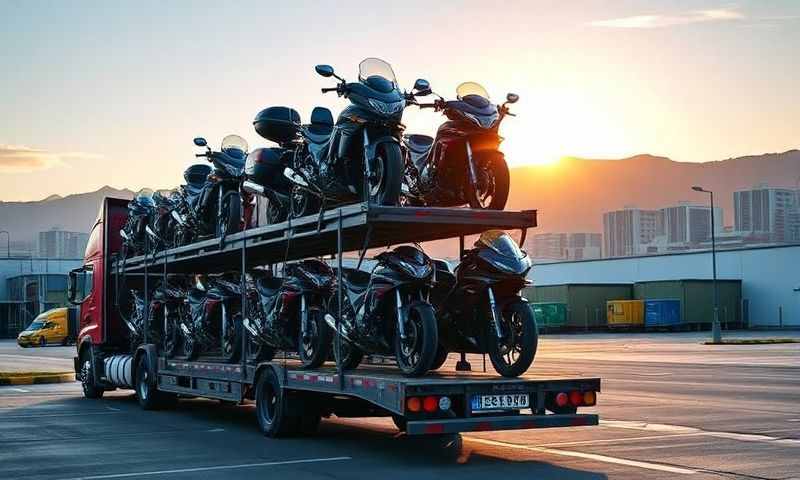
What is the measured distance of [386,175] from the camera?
1191 centimetres

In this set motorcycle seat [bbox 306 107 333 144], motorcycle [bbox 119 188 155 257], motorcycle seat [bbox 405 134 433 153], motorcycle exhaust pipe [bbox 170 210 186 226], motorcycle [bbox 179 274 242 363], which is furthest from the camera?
motorcycle [bbox 119 188 155 257]

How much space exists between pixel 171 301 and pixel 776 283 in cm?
6618

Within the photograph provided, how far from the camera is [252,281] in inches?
643

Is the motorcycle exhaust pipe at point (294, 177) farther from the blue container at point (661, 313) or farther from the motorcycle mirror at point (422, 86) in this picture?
the blue container at point (661, 313)

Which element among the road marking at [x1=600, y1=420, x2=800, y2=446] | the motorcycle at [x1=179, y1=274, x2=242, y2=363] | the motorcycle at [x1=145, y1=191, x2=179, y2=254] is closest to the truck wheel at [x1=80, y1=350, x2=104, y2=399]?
the motorcycle at [x1=145, y1=191, x2=179, y2=254]

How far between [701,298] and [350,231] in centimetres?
6900

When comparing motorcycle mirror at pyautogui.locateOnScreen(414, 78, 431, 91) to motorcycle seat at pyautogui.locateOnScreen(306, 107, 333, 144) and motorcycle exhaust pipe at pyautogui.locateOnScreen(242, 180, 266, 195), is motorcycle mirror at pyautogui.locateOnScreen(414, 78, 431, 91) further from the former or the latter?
motorcycle exhaust pipe at pyautogui.locateOnScreen(242, 180, 266, 195)

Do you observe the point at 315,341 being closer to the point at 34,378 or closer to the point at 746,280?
the point at 34,378

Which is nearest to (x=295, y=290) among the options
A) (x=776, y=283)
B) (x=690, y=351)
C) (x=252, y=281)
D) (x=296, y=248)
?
(x=296, y=248)

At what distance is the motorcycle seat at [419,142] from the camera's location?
1323cm

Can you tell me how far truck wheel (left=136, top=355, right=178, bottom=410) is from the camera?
739 inches

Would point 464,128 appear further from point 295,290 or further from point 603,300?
point 603,300

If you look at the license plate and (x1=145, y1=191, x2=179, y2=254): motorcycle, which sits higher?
(x1=145, y1=191, x2=179, y2=254): motorcycle

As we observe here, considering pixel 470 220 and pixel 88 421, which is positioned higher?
pixel 470 220
